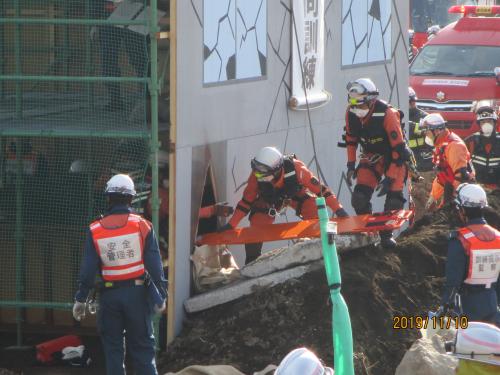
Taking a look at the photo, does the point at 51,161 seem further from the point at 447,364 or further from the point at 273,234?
the point at 447,364

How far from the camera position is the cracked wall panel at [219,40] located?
10906mm

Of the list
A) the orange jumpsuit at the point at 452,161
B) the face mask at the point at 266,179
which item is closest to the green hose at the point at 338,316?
the face mask at the point at 266,179

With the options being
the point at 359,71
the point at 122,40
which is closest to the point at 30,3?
the point at 122,40

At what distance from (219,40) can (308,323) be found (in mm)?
2925

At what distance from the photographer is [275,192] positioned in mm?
11578

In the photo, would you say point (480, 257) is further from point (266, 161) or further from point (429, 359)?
point (266, 161)

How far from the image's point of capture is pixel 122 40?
1052cm

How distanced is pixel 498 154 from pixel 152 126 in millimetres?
8577

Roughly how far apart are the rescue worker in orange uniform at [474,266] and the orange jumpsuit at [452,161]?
5.06 meters

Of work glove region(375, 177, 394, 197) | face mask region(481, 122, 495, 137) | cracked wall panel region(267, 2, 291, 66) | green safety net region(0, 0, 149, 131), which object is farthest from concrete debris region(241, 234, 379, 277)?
face mask region(481, 122, 495, 137)

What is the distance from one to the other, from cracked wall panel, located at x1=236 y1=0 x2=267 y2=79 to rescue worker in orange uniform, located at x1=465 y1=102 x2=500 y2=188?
572cm
